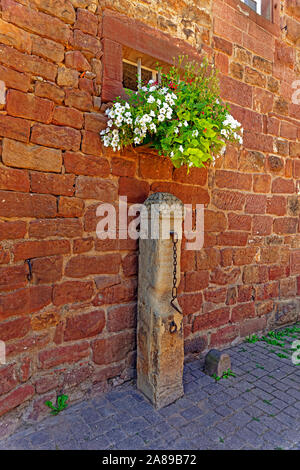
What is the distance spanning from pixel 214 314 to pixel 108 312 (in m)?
1.37

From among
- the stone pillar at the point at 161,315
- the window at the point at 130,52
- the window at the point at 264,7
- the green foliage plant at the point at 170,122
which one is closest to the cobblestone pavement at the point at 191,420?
the stone pillar at the point at 161,315

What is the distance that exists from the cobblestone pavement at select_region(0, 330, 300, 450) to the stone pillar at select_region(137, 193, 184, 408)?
0.16 metres

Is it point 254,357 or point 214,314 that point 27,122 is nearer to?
point 214,314

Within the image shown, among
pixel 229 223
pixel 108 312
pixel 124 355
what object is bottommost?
pixel 124 355

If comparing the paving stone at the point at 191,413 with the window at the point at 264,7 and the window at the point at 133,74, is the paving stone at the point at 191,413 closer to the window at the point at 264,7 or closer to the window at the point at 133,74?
the window at the point at 133,74

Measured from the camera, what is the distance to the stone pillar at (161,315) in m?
2.40

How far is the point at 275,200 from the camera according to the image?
4.05 m

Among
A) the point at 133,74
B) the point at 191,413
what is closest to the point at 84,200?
the point at 133,74

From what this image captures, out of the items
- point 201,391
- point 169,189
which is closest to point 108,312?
point 201,391

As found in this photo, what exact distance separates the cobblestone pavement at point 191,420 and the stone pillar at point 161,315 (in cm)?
16

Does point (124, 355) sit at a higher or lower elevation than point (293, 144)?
lower

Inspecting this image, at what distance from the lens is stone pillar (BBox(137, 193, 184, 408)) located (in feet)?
7.89

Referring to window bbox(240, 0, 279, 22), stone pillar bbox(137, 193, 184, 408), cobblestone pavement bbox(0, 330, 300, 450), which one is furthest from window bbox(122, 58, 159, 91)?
cobblestone pavement bbox(0, 330, 300, 450)

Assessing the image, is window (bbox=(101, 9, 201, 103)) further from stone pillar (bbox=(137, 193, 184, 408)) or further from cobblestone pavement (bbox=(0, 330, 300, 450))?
cobblestone pavement (bbox=(0, 330, 300, 450))
